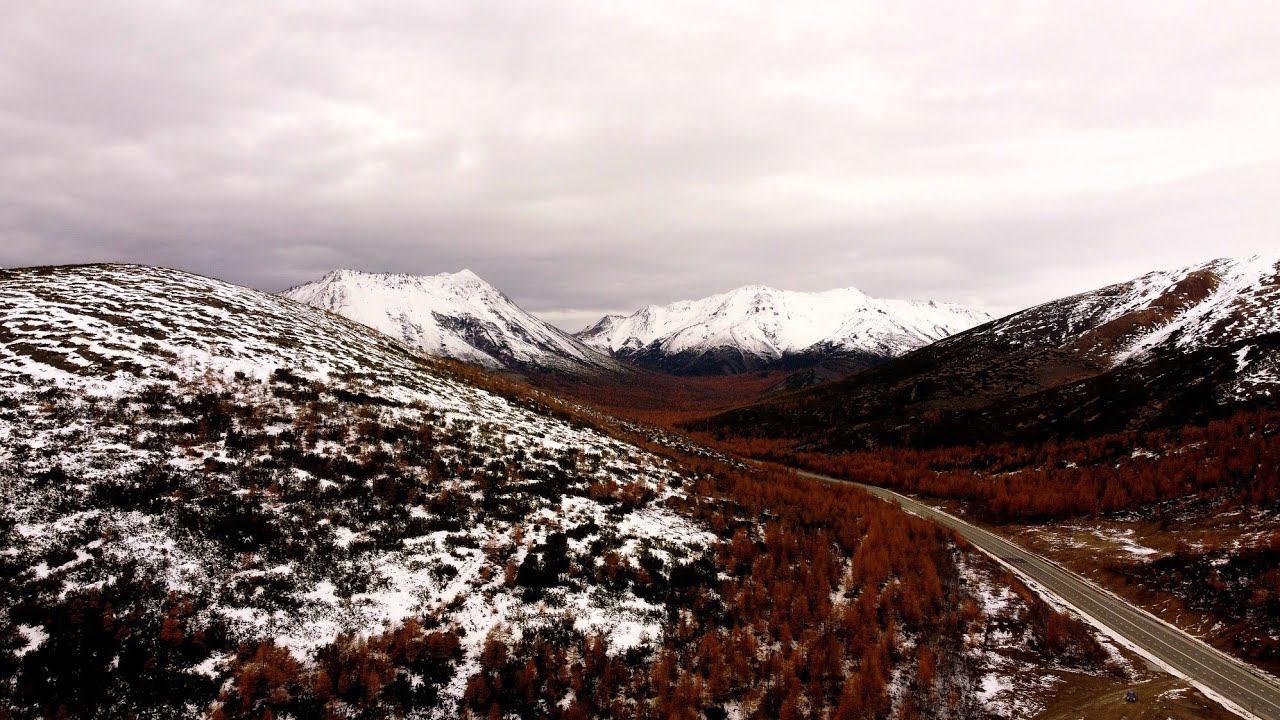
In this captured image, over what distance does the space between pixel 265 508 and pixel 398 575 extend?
15.3 ft

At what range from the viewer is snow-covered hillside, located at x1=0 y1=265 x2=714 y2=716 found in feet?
33.1

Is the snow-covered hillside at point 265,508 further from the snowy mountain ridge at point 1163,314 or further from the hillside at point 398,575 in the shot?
the snowy mountain ridge at point 1163,314

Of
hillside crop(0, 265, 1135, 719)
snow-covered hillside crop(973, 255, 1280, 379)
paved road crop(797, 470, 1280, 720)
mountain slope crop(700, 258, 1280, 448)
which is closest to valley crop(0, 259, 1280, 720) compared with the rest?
hillside crop(0, 265, 1135, 719)

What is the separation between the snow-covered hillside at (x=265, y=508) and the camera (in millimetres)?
10078

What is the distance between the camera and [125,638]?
919 centimetres

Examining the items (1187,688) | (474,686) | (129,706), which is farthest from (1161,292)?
(129,706)

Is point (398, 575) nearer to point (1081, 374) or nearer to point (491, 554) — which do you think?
point (491, 554)

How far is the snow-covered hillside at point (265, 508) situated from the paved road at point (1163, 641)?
12.3 m

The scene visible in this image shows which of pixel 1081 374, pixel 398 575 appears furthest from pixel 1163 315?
pixel 398 575

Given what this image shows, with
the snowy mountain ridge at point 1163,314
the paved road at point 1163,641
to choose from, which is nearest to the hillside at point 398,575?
the paved road at point 1163,641

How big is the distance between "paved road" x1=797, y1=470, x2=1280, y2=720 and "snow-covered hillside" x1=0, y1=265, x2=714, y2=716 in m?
12.3

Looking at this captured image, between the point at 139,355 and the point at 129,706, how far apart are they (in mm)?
18236

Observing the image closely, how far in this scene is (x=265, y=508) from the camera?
1400 centimetres

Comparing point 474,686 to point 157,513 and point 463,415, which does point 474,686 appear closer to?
point 157,513
